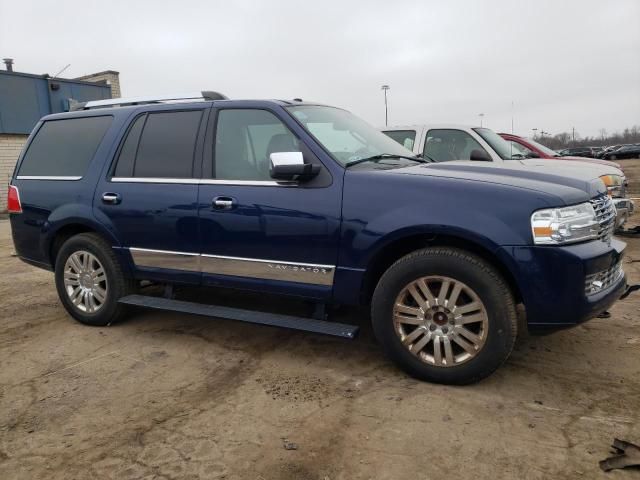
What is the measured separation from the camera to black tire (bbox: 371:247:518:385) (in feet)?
10.3

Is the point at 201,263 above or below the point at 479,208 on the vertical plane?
below

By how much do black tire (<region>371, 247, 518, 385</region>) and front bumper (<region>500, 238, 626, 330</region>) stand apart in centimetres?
13

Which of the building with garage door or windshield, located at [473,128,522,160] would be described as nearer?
windshield, located at [473,128,522,160]

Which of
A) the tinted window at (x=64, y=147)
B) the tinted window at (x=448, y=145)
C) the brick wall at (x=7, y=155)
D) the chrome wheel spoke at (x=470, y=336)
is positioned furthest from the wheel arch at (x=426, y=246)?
the brick wall at (x=7, y=155)

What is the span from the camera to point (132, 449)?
2732 mm

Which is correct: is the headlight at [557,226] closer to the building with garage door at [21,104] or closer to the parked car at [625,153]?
the building with garage door at [21,104]

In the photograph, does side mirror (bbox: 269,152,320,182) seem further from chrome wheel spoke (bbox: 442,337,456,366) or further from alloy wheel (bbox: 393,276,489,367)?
chrome wheel spoke (bbox: 442,337,456,366)

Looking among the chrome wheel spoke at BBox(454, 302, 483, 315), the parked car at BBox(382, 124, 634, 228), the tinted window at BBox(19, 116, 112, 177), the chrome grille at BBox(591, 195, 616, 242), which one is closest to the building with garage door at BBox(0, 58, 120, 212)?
the tinted window at BBox(19, 116, 112, 177)

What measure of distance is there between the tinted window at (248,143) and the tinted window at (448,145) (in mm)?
4124

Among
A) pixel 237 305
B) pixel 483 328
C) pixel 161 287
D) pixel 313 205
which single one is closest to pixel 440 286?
pixel 483 328

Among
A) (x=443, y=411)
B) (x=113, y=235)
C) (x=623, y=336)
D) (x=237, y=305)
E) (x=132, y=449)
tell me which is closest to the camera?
(x=132, y=449)

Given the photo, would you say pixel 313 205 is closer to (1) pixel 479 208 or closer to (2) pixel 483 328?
(1) pixel 479 208

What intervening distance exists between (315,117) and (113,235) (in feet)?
Result: 6.52

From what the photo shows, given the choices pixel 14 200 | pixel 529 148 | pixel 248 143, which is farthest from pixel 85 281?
pixel 529 148
